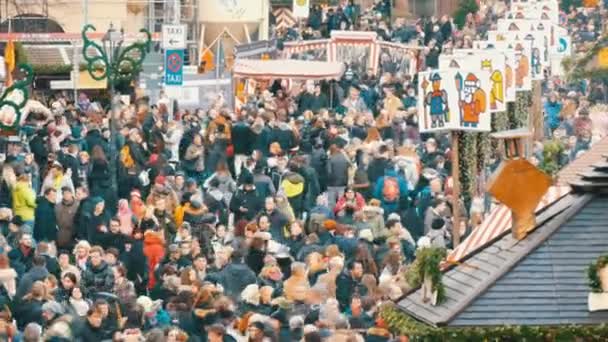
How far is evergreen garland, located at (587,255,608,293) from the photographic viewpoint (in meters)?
20.9

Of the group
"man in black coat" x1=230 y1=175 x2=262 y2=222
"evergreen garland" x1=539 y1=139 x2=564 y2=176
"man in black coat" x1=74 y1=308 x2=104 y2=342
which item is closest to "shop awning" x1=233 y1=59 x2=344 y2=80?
"man in black coat" x1=230 y1=175 x2=262 y2=222

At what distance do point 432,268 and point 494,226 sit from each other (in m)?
5.99

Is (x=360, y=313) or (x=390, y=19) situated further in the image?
(x=390, y=19)

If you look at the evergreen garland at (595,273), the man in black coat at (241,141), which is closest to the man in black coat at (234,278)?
the evergreen garland at (595,273)

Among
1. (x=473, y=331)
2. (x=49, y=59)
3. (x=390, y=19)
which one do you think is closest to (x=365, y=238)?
(x=473, y=331)

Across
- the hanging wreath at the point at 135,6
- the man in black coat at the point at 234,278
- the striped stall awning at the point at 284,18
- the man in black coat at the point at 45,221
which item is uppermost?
the man in black coat at the point at 234,278

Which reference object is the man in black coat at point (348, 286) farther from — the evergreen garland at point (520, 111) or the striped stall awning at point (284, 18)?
the striped stall awning at point (284, 18)

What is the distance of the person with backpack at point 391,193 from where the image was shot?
124ft

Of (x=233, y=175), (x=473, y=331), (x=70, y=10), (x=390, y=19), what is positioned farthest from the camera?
(x=390, y=19)

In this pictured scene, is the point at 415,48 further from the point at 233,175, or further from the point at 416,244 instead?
the point at 416,244

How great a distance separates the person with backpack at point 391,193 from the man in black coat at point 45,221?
12.6 feet

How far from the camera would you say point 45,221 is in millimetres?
36531

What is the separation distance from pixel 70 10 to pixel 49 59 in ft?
43.6

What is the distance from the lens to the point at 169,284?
31750 mm
